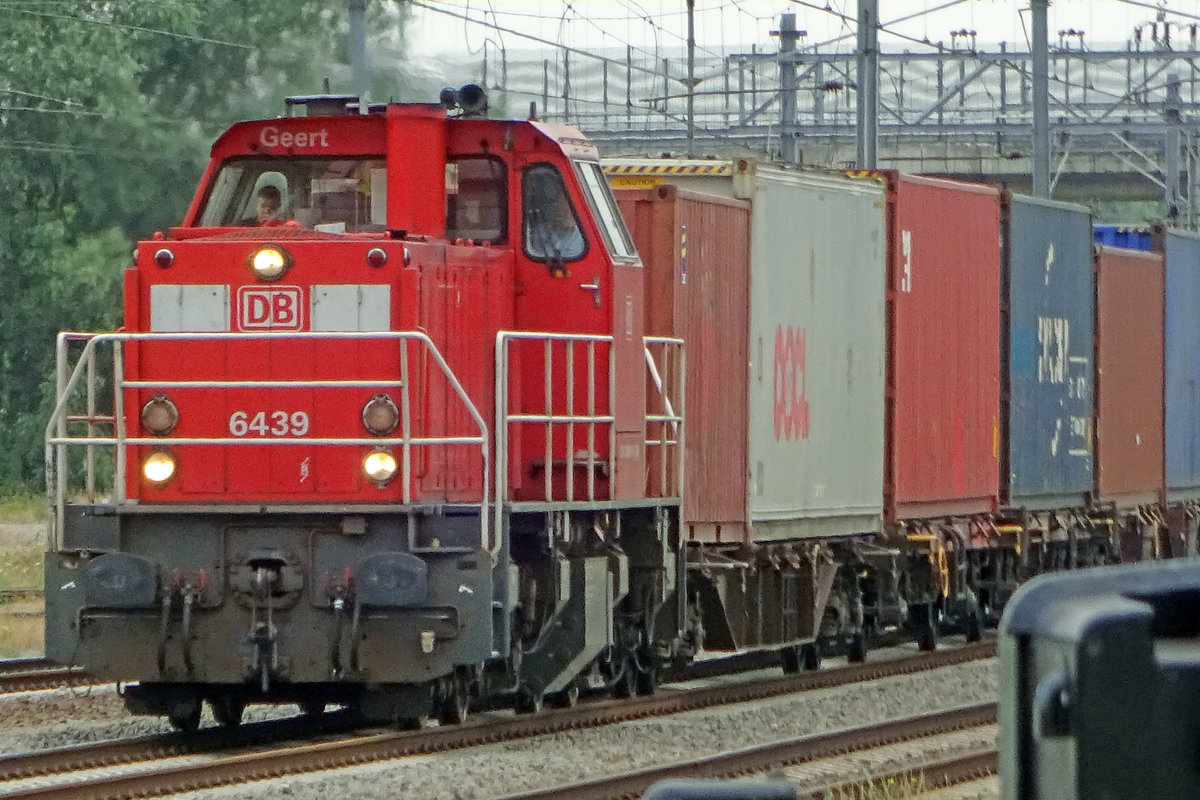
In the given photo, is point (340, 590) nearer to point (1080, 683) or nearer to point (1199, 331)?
point (1080, 683)

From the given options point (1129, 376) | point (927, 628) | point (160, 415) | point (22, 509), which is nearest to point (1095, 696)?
point (160, 415)

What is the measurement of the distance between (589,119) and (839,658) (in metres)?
44.1

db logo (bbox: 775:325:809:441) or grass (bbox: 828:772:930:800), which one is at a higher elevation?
db logo (bbox: 775:325:809:441)

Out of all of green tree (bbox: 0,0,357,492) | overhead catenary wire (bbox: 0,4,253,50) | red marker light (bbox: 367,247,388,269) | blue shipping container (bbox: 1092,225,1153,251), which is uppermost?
overhead catenary wire (bbox: 0,4,253,50)

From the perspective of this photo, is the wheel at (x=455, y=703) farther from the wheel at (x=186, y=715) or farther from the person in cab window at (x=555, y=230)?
the person in cab window at (x=555, y=230)

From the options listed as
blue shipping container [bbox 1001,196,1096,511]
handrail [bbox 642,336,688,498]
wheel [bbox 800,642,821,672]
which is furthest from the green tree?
handrail [bbox 642,336,688,498]

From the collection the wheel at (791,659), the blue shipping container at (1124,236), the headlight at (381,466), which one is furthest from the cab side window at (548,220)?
the blue shipping container at (1124,236)

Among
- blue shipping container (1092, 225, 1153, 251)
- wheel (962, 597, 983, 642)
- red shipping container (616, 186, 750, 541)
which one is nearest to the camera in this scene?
red shipping container (616, 186, 750, 541)

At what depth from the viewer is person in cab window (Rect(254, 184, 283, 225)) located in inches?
434

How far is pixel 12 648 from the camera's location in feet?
53.6

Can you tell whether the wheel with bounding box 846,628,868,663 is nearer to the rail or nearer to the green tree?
the rail

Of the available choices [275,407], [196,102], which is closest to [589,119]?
[196,102]

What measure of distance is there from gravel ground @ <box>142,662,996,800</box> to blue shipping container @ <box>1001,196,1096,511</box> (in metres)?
3.52

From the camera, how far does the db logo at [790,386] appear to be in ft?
45.5
